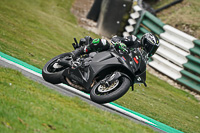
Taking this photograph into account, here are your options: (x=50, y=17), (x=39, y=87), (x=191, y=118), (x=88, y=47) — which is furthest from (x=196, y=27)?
(x=39, y=87)

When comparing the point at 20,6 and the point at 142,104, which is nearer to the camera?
the point at 142,104

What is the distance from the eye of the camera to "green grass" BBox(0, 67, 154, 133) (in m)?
4.05

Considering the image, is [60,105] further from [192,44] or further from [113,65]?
[192,44]

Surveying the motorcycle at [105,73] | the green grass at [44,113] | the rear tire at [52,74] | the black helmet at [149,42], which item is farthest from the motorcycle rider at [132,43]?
the green grass at [44,113]

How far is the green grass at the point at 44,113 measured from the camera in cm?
405

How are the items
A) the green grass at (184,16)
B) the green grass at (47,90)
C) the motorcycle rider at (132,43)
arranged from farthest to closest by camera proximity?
the green grass at (184,16) < the motorcycle rider at (132,43) < the green grass at (47,90)

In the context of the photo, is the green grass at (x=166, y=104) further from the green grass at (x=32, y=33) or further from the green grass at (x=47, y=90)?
the green grass at (x=32, y=33)

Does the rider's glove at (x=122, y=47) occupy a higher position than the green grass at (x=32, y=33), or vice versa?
the rider's glove at (x=122, y=47)

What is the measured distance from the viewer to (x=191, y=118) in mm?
8219

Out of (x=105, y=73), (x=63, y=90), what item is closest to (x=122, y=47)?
(x=105, y=73)

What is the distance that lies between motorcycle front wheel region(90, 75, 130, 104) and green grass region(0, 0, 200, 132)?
0.34 meters

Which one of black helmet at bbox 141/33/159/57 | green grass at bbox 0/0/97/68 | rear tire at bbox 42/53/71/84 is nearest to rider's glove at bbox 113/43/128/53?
black helmet at bbox 141/33/159/57

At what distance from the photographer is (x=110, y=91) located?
5859 millimetres

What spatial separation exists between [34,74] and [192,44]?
6360 millimetres
